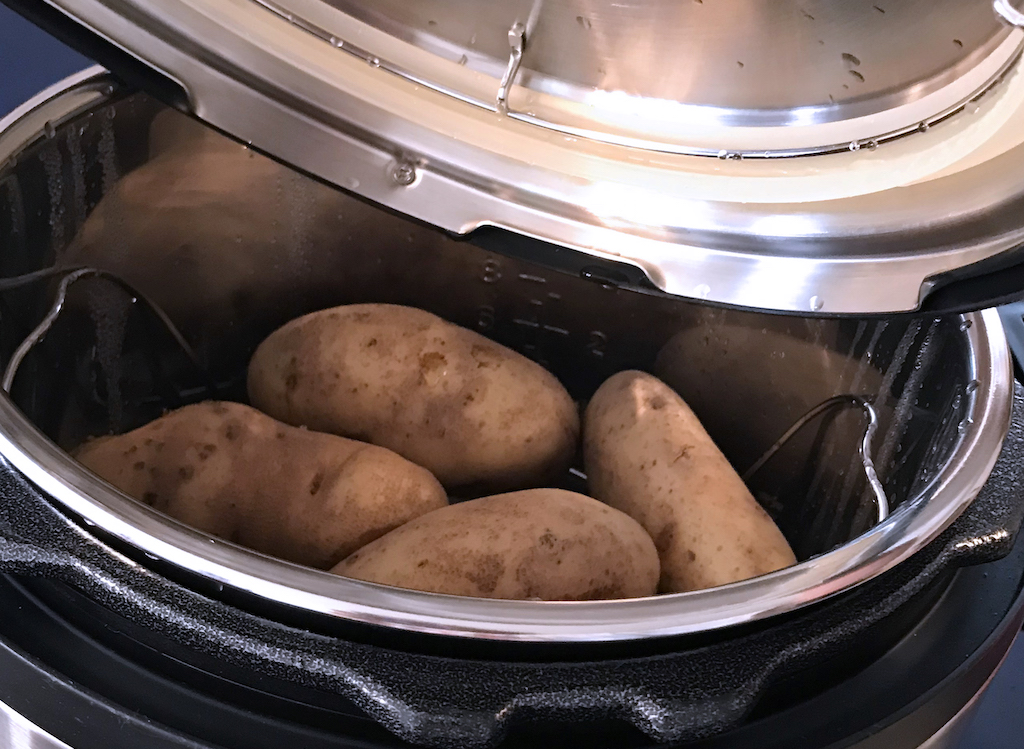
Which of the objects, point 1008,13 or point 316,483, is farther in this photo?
point 316,483

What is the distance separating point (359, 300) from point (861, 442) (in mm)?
405

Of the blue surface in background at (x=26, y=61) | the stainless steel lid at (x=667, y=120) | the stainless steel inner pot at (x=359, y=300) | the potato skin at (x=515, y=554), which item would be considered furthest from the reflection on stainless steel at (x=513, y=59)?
the blue surface in background at (x=26, y=61)

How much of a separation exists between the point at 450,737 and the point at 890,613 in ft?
0.71

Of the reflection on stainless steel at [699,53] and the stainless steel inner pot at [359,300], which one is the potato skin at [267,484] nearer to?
the stainless steel inner pot at [359,300]

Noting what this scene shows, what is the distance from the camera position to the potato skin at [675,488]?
1.86ft

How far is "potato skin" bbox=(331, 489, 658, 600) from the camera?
1.62 ft

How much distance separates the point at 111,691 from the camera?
15.9 inches

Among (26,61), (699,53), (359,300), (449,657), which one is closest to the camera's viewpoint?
(449,657)

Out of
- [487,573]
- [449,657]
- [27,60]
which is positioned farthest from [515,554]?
[27,60]

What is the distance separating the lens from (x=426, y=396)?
66cm

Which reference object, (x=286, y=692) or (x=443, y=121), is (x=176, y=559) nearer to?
(x=286, y=692)

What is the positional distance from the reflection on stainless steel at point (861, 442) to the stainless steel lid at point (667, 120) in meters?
0.15

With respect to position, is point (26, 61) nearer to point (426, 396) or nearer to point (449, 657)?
point (426, 396)

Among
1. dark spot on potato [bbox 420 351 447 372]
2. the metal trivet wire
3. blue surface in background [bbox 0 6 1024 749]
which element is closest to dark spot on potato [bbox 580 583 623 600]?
dark spot on potato [bbox 420 351 447 372]
